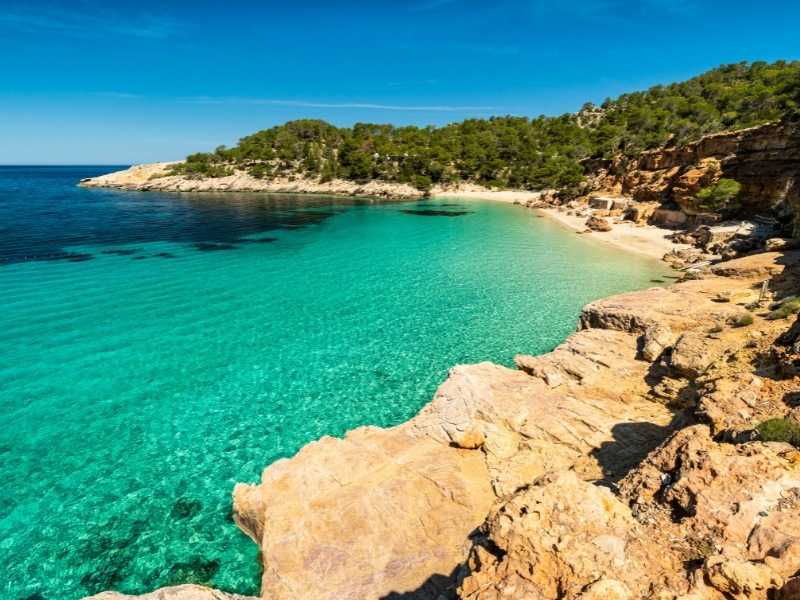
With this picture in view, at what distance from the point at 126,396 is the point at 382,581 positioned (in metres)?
13.2

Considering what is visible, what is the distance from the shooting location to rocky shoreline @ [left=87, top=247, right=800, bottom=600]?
4.62 m

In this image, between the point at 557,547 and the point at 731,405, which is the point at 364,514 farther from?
the point at 731,405

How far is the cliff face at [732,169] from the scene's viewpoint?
33.7 m

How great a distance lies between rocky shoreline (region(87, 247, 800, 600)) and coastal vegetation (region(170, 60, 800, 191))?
5571 centimetres

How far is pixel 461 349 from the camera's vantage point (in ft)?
61.1

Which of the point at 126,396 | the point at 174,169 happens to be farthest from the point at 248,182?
the point at 126,396

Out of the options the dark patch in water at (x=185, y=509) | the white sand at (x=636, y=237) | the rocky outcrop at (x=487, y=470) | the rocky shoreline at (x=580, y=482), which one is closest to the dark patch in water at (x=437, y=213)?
the white sand at (x=636, y=237)

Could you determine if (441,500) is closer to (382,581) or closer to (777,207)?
(382,581)

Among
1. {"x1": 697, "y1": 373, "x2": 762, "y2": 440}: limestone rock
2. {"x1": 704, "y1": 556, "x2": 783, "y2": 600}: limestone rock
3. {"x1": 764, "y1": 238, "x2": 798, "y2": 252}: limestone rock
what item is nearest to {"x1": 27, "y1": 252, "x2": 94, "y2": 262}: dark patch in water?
{"x1": 697, "y1": 373, "x2": 762, "y2": 440}: limestone rock

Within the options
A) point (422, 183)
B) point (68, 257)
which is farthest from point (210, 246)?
point (422, 183)

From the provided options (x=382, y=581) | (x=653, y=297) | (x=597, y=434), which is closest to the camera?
(x=382, y=581)

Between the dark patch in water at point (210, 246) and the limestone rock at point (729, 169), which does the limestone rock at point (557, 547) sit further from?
the dark patch in water at point (210, 246)

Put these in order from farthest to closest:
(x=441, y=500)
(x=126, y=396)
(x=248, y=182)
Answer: (x=248, y=182) → (x=126, y=396) → (x=441, y=500)

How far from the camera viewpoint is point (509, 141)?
102 metres
